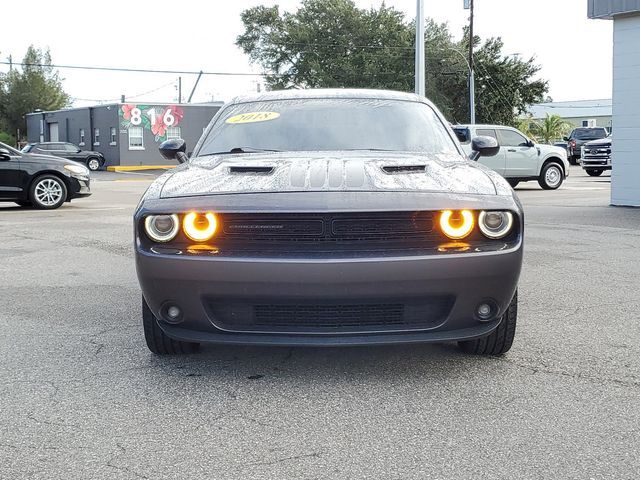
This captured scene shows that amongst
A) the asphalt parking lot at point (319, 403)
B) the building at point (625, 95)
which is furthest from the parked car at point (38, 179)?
the building at point (625, 95)

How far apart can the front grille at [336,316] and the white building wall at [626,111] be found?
38.4 ft

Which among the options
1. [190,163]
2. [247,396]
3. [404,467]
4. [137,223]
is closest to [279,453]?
[404,467]

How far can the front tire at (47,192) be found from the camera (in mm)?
14867

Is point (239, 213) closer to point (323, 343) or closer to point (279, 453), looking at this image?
point (323, 343)

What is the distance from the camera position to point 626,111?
14.2m

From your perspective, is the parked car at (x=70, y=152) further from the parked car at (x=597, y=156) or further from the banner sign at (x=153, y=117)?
the parked car at (x=597, y=156)

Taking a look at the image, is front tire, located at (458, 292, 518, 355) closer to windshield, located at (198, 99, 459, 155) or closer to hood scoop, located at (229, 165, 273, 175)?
windshield, located at (198, 99, 459, 155)

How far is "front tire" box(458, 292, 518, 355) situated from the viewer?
4.09 m

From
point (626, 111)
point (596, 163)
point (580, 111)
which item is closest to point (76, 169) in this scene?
point (626, 111)

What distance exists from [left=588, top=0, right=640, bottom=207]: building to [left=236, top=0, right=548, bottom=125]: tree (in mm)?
31239

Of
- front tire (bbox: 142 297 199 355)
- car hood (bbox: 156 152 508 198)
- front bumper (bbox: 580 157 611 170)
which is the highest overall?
front bumper (bbox: 580 157 611 170)

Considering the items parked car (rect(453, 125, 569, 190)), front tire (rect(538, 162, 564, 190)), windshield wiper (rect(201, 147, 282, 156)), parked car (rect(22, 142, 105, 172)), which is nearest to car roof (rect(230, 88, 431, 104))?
windshield wiper (rect(201, 147, 282, 156))

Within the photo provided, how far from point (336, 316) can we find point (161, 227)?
921 mm

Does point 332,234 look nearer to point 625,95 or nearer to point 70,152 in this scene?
point 625,95
